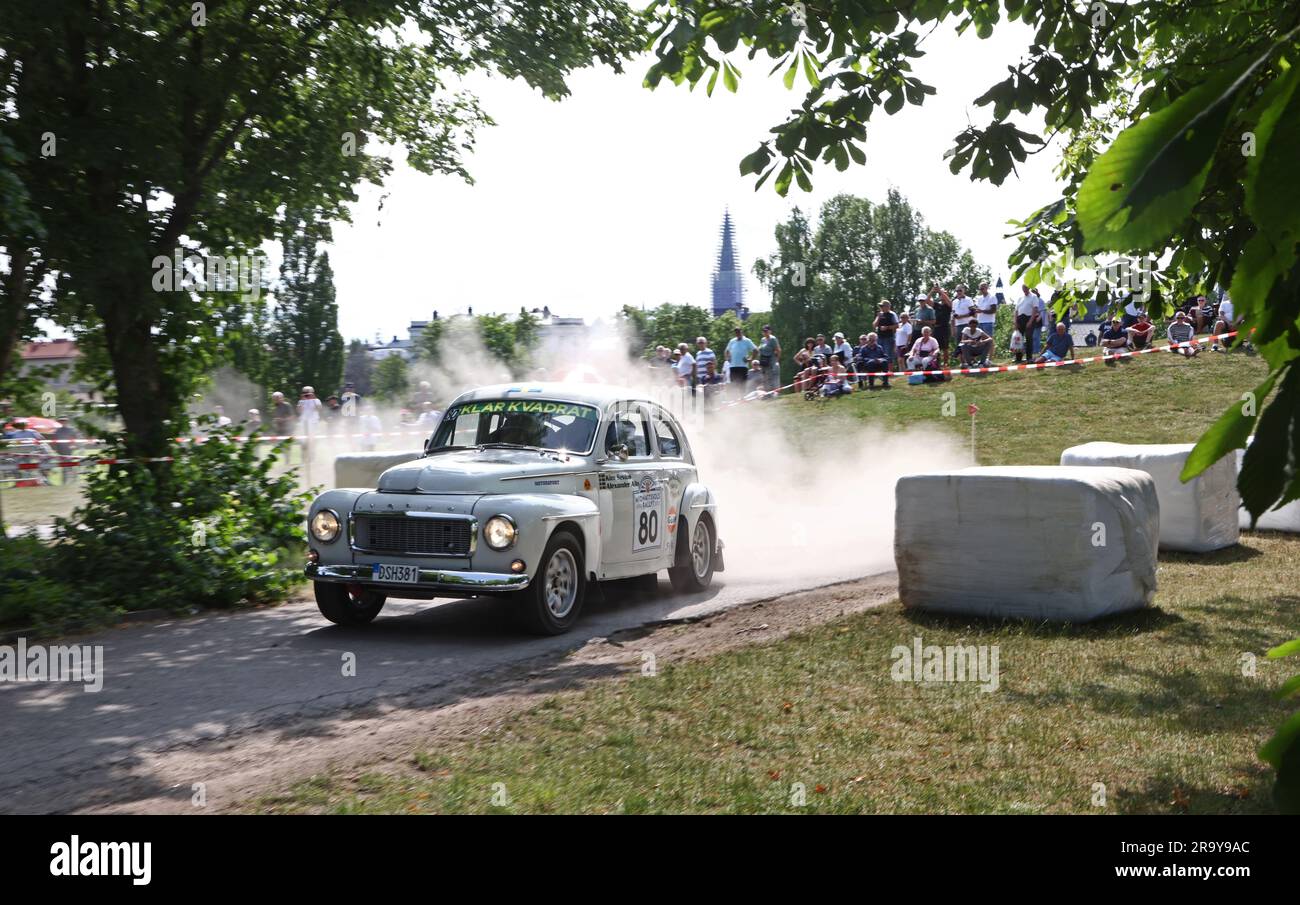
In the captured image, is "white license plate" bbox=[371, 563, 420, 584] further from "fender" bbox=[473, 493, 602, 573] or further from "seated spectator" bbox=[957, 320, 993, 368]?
"seated spectator" bbox=[957, 320, 993, 368]

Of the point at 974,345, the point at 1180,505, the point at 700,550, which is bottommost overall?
the point at 700,550

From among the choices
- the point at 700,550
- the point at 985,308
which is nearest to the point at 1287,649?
the point at 700,550

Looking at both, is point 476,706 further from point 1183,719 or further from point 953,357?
point 953,357

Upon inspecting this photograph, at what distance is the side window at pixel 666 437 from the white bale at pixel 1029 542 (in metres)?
2.98

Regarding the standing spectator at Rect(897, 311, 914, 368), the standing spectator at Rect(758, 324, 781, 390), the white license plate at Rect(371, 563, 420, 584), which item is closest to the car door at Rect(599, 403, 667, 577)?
the white license plate at Rect(371, 563, 420, 584)

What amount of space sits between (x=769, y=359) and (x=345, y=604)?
19605mm

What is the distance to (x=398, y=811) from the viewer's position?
4.82 metres

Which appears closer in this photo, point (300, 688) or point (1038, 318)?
point (300, 688)

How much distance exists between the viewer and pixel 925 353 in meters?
26.6

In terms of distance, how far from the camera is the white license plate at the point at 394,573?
920 cm

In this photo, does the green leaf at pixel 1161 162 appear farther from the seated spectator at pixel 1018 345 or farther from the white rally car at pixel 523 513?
the seated spectator at pixel 1018 345

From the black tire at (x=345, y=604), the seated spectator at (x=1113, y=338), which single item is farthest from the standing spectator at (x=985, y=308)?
the black tire at (x=345, y=604)

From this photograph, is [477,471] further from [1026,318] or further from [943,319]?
[1026,318]

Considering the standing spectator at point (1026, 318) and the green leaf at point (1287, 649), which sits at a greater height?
the standing spectator at point (1026, 318)
